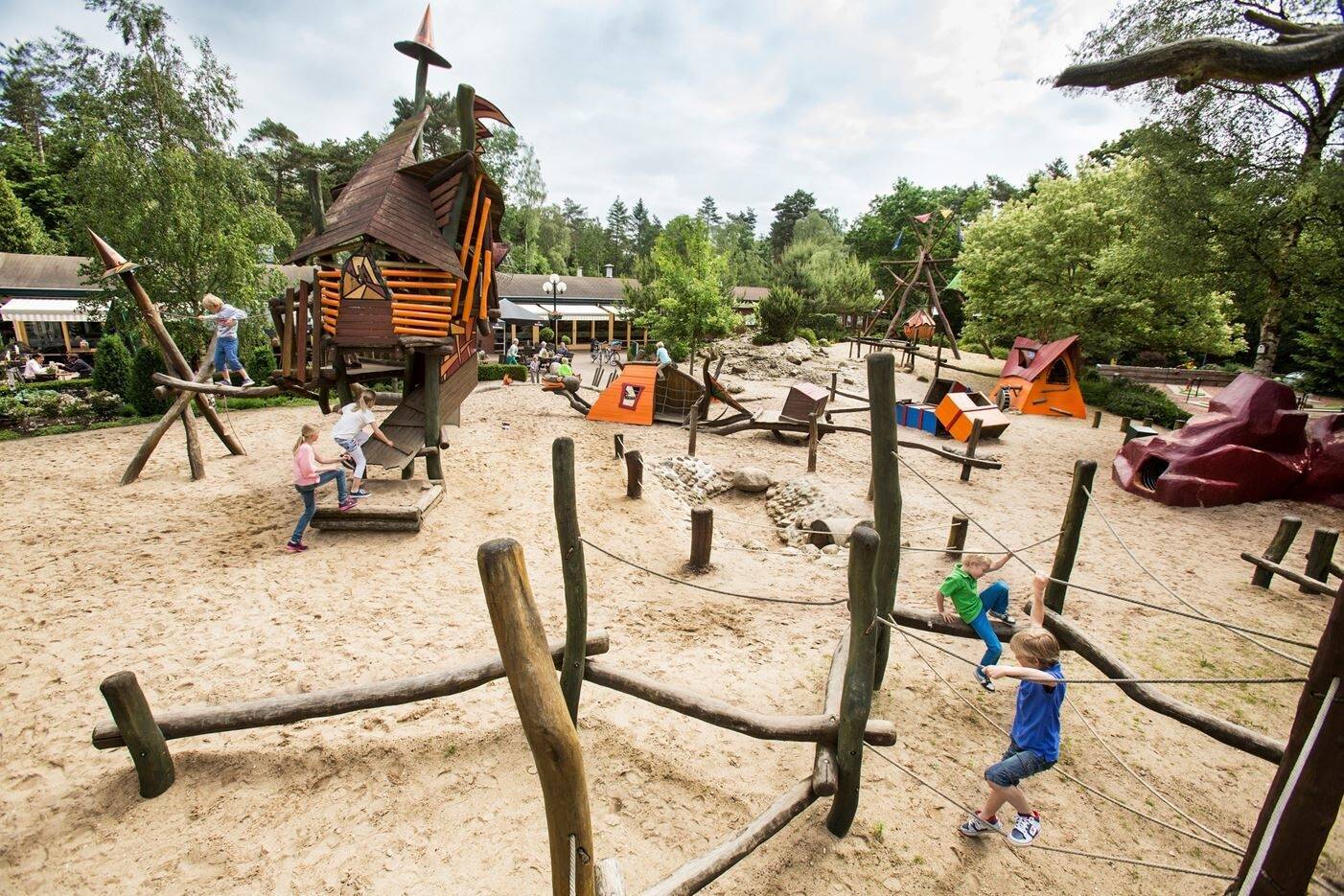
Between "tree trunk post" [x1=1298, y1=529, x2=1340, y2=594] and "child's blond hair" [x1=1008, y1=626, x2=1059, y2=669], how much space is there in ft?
17.9

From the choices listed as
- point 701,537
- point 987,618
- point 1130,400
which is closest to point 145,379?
point 701,537

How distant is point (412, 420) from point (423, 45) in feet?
17.8

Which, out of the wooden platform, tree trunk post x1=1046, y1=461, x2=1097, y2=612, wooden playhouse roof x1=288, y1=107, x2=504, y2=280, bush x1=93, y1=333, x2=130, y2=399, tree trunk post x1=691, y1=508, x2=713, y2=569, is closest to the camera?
tree trunk post x1=1046, y1=461, x2=1097, y2=612

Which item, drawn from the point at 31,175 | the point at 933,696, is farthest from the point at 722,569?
the point at 31,175

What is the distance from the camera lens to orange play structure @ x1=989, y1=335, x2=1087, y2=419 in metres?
17.4

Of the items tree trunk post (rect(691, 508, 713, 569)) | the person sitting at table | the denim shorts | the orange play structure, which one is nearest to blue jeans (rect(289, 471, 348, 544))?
tree trunk post (rect(691, 508, 713, 569))

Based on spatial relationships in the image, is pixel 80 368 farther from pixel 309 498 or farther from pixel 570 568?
pixel 570 568

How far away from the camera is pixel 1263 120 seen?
39.6 ft

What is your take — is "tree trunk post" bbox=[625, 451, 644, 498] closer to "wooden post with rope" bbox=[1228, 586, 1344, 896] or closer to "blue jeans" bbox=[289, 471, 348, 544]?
"blue jeans" bbox=[289, 471, 348, 544]

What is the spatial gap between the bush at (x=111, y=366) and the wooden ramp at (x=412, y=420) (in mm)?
10477

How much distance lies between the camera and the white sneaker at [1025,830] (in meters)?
3.51

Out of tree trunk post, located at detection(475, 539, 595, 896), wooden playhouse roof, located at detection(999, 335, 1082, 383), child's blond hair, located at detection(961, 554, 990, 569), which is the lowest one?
child's blond hair, located at detection(961, 554, 990, 569)

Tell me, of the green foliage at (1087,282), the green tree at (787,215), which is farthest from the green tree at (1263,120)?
the green tree at (787,215)

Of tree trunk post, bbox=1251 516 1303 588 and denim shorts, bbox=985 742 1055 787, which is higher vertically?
tree trunk post, bbox=1251 516 1303 588
